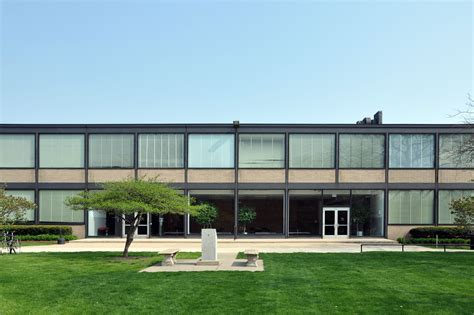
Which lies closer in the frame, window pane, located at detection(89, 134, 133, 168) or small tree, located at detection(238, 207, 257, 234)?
small tree, located at detection(238, 207, 257, 234)

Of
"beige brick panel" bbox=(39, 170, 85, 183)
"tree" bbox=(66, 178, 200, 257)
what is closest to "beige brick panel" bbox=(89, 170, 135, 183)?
"beige brick panel" bbox=(39, 170, 85, 183)

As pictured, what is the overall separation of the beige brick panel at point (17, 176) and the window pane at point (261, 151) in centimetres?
1565

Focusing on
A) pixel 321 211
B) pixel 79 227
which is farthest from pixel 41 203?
pixel 321 211

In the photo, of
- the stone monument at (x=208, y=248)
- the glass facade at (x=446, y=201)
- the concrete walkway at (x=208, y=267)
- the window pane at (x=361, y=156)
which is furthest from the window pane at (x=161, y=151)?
the glass facade at (x=446, y=201)

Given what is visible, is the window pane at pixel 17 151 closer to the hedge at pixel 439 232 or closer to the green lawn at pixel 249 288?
the green lawn at pixel 249 288

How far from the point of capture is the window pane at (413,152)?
32156 millimetres

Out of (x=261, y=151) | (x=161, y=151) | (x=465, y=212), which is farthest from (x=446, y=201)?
(x=161, y=151)

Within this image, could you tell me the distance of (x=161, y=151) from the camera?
32500 mm

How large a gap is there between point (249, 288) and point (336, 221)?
21.0 metres

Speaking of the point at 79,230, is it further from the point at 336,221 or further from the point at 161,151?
the point at 336,221

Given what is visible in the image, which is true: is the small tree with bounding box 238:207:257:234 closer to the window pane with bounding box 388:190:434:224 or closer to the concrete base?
the window pane with bounding box 388:190:434:224

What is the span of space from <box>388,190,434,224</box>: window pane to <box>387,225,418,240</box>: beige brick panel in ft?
1.43

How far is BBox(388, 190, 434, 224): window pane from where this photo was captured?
105 ft

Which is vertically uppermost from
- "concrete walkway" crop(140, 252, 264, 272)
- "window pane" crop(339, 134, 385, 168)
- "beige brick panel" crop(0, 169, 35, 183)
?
"window pane" crop(339, 134, 385, 168)
